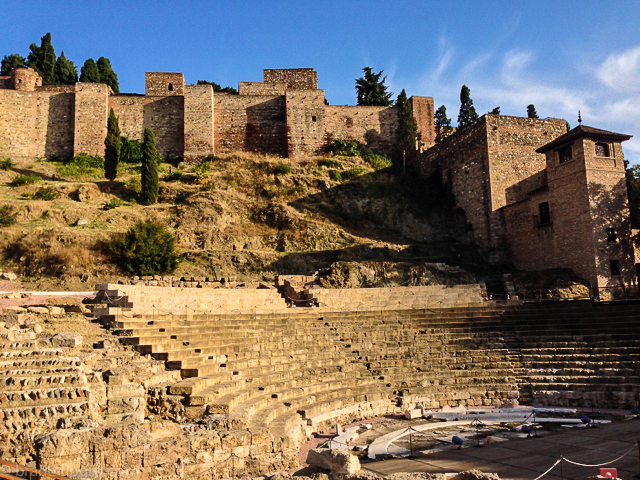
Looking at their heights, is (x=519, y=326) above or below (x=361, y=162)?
below

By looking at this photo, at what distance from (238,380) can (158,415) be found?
2454 millimetres

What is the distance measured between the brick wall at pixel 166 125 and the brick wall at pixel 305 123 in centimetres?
799

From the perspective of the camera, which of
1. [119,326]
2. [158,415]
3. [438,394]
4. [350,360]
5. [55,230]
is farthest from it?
[55,230]

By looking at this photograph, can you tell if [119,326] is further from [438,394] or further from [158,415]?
[438,394]

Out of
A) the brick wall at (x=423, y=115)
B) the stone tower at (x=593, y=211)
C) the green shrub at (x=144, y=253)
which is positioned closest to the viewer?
the stone tower at (x=593, y=211)

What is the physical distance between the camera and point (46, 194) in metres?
26.2

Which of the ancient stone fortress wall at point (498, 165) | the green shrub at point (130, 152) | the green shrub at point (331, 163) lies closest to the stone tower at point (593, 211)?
the ancient stone fortress wall at point (498, 165)

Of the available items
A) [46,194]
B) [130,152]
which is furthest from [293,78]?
[46,194]

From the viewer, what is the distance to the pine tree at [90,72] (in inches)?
1737

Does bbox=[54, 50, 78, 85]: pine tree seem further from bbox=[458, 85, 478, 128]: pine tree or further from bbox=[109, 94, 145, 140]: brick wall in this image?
bbox=[458, 85, 478, 128]: pine tree

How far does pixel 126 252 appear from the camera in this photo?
20750 mm

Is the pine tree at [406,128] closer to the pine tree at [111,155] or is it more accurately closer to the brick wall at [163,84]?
the brick wall at [163,84]

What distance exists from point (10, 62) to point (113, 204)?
31101 mm

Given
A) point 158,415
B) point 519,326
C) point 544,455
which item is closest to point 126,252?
point 158,415
